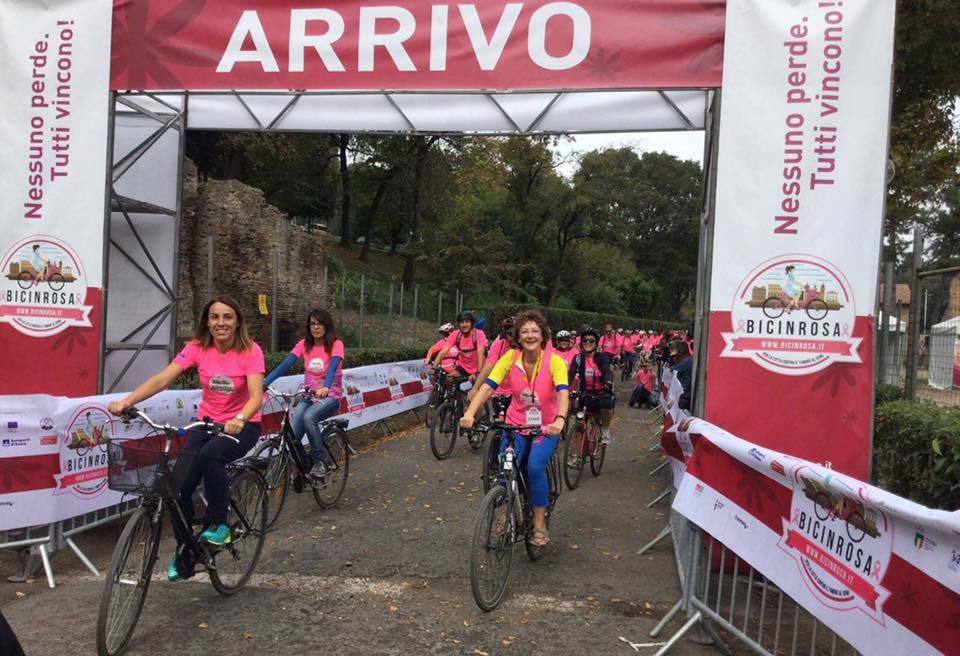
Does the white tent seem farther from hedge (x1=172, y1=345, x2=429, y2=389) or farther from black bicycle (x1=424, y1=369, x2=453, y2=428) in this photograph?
hedge (x1=172, y1=345, x2=429, y2=389)

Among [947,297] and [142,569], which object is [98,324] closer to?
[142,569]

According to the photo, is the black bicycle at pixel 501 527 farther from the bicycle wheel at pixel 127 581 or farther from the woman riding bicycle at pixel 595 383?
the woman riding bicycle at pixel 595 383

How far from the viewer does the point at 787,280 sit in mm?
5883

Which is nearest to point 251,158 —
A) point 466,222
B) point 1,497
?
point 466,222

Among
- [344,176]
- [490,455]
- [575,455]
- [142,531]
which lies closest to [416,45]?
[490,455]

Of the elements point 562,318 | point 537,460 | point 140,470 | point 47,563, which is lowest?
point 47,563

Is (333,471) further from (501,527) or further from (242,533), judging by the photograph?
(501,527)

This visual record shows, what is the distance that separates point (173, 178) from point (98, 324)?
9.40 feet

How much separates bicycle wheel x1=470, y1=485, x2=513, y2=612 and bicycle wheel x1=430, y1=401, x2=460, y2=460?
515 cm

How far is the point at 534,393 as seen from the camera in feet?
19.6

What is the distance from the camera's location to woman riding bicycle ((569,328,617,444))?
10.4 metres

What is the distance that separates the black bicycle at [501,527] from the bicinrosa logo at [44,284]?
4.45m

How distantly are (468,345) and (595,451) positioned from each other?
8.95 feet

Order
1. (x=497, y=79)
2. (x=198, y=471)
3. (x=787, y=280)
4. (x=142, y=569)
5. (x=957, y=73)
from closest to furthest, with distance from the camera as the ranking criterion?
(x=142, y=569), (x=198, y=471), (x=787, y=280), (x=497, y=79), (x=957, y=73)
